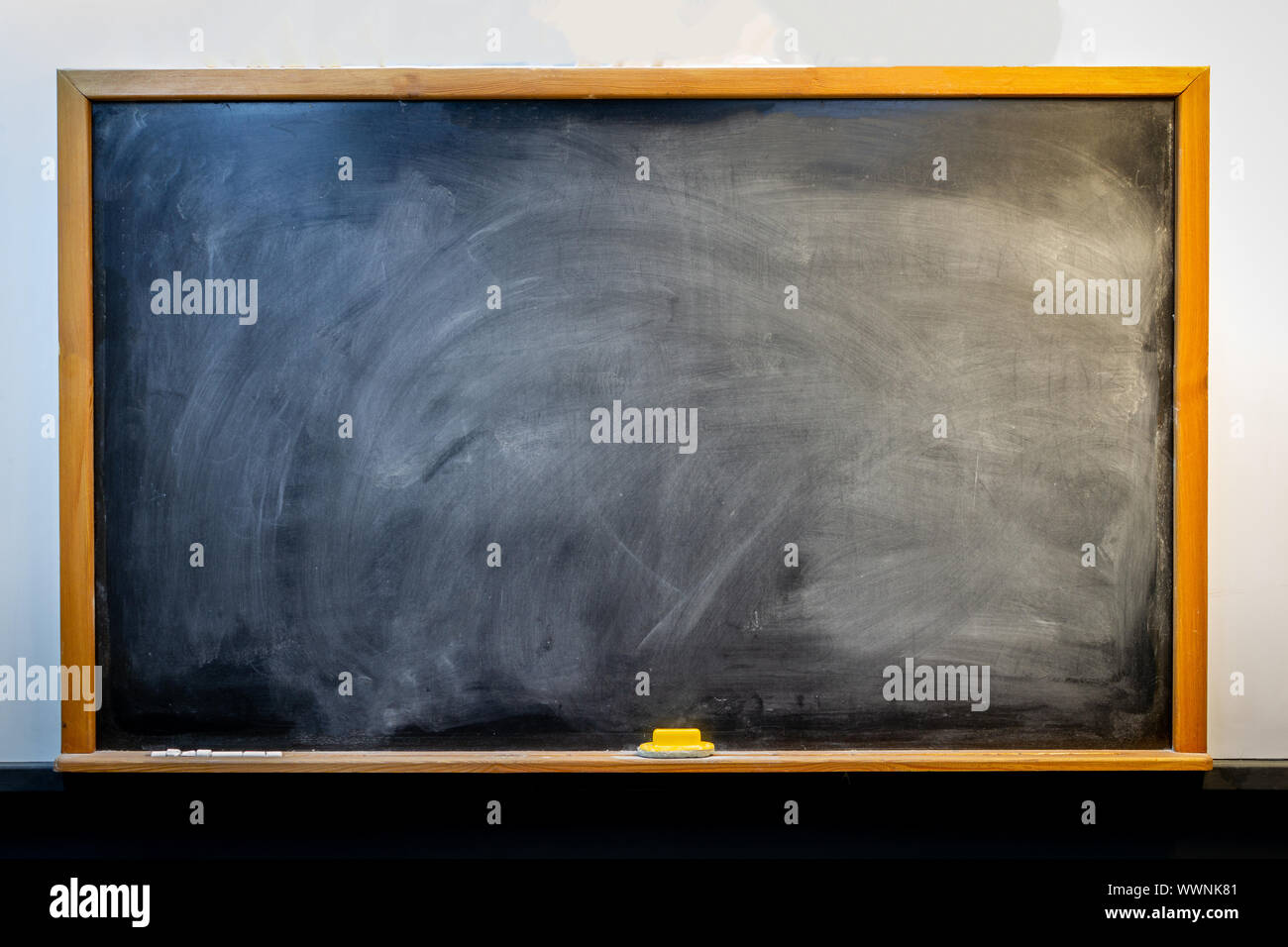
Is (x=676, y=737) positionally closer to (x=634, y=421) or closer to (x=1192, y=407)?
(x=634, y=421)

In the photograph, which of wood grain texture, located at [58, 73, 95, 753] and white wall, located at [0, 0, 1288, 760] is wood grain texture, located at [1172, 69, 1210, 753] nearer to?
white wall, located at [0, 0, 1288, 760]

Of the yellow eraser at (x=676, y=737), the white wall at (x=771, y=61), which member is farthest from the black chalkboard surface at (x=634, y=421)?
the white wall at (x=771, y=61)

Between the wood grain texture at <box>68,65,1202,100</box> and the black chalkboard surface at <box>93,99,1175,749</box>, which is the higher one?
the wood grain texture at <box>68,65,1202,100</box>

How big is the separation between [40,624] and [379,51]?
1.31 meters

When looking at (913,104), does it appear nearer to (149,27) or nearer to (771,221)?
(771,221)

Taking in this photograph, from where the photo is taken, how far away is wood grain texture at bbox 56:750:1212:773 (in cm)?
151

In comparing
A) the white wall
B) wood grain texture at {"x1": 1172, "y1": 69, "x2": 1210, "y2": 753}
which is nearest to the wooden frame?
wood grain texture at {"x1": 1172, "y1": 69, "x2": 1210, "y2": 753}

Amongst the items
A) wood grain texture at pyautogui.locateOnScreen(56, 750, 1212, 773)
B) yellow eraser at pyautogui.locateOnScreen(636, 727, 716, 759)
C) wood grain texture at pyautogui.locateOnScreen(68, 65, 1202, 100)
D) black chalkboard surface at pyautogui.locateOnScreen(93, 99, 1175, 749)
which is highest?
wood grain texture at pyautogui.locateOnScreen(68, 65, 1202, 100)

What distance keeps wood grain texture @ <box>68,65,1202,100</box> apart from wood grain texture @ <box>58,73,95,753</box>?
12cm

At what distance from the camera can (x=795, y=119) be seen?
1.54m

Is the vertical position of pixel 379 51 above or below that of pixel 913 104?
above

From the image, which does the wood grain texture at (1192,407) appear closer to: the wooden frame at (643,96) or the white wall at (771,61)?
the wooden frame at (643,96)
